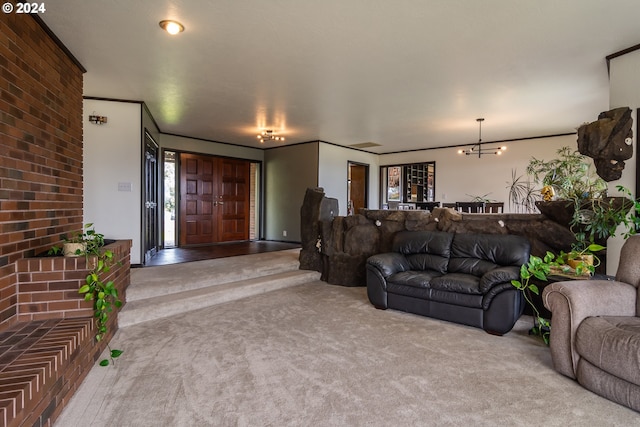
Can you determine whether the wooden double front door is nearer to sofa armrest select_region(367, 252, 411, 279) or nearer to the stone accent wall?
the stone accent wall

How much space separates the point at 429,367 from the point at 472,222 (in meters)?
2.27

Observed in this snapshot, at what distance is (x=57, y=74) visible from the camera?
310 cm

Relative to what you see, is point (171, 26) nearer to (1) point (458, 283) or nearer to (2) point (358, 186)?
(1) point (458, 283)

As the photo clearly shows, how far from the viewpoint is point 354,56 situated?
3.35 meters

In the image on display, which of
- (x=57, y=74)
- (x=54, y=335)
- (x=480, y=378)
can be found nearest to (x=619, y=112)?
(x=480, y=378)

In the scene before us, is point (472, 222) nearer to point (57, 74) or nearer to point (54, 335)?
point (54, 335)

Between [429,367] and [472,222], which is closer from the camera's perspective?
[429,367]

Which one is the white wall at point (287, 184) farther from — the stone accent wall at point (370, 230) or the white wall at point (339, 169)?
the stone accent wall at point (370, 230)

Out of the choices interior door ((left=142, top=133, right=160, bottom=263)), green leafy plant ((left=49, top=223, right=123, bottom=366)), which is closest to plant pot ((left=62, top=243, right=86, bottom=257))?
green leafy plant ((left=49, top=223, right=123, bottom=366))

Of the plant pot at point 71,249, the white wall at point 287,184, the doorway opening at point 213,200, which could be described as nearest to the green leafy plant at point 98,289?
the plant pot at point 71,249

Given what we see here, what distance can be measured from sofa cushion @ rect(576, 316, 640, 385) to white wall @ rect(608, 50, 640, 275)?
1370 mm

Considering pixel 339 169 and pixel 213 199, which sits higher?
pixel 339 169

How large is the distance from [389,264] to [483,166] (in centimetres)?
512

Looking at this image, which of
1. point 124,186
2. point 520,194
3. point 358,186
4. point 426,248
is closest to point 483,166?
point 520,194
